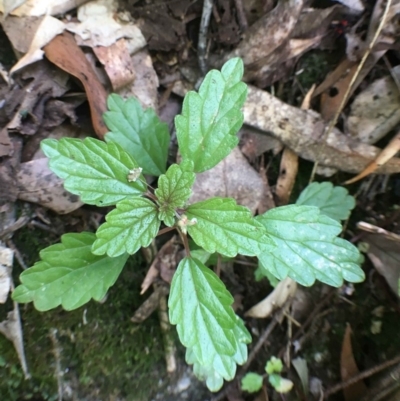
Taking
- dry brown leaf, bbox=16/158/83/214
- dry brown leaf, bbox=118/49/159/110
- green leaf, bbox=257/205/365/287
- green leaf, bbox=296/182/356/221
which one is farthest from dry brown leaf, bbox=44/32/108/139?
green leaf, bbox=296/182/356/221

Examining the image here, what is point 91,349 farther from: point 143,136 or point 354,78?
point 354,78

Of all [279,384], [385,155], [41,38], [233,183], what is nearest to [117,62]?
[41,38]

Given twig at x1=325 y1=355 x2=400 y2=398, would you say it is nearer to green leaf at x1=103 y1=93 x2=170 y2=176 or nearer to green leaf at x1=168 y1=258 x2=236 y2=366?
green leaf at x1=168 y1=258 x2=236 y2=366

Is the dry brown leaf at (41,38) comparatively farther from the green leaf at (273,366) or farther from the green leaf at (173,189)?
the green leaf at (273,366)

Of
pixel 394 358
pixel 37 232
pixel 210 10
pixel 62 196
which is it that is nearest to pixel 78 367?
pixel 37 232

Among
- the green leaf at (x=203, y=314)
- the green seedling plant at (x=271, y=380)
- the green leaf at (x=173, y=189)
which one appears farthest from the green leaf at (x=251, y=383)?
the green leaf at (x=173, y=189)
